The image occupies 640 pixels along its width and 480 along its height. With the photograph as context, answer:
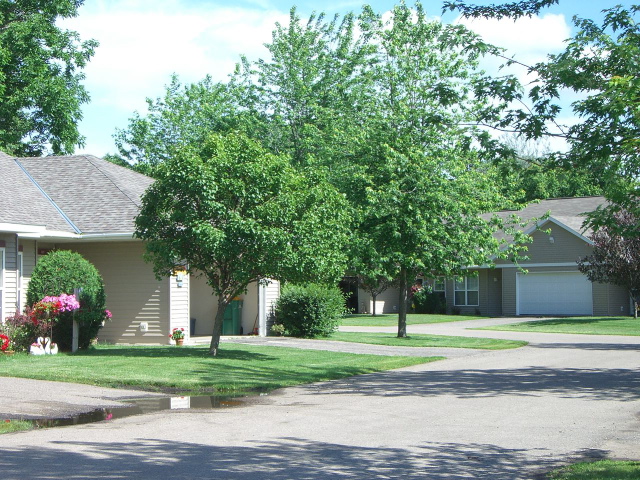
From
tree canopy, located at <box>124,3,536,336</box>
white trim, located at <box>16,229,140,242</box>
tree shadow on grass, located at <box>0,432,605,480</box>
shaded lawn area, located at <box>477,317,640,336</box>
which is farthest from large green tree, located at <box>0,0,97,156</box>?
tree shadow on grass, located at <box>0,432,605,480</box>

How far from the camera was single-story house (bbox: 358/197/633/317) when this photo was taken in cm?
4100

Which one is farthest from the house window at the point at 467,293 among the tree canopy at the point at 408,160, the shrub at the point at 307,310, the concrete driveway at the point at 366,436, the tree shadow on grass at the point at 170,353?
the concrete driveway at the point at 366,436

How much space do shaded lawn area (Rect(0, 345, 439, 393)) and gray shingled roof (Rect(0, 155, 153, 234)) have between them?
3.46m

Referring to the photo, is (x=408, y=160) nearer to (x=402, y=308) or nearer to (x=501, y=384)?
(x=402, y=308)

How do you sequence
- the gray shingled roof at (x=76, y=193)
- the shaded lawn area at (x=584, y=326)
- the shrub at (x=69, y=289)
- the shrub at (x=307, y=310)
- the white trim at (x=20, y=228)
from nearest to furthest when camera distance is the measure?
the white trim at (x=20, y=228) < the shrub at (x=69, y=289) < the gray shingled roof at (x=76, y=193) < the shrub at (x=307, y=310) < the shaded lawn area at (x=584, y=326)

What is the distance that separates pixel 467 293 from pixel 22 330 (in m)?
32.2

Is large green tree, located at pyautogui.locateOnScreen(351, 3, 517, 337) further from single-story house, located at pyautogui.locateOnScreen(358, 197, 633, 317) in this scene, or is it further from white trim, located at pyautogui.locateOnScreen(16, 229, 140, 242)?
single-story house, located at pyautogui.locateOnScreen(358, 197, 633, 317)

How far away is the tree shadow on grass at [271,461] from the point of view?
7.29 meters

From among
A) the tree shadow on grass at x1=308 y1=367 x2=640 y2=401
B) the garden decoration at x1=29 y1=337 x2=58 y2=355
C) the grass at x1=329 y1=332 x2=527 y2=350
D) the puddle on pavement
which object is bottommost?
the tree shadow on grass at x1=308 y1=367 x2=640 y2=401

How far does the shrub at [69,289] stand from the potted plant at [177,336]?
2.49 m

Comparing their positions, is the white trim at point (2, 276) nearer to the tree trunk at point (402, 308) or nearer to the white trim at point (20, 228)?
the white trim at point (20, 228)

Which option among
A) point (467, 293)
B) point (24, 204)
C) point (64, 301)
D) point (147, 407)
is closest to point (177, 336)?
point (64, 301)

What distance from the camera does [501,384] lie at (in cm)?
1483

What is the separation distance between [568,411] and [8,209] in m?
14.2
